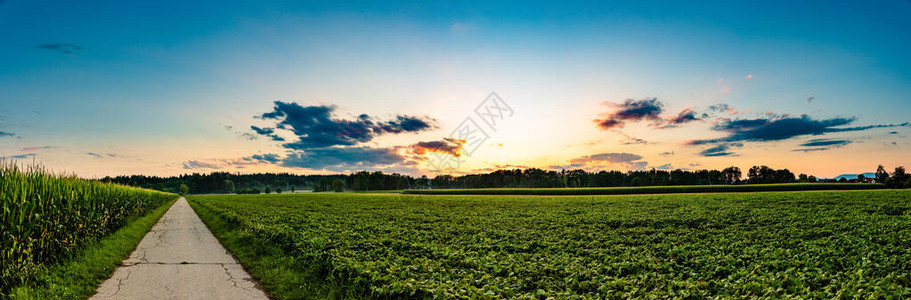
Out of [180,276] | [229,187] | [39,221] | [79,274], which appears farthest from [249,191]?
[180,276]

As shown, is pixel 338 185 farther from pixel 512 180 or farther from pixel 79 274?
pixel 79 274

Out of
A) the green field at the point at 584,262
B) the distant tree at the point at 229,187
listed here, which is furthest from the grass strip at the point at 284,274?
the distant tree at the point at 229,187

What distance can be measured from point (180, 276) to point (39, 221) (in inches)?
165

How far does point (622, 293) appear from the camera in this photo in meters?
8.05

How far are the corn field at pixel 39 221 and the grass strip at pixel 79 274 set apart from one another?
0.92 ft

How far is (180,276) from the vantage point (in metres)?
9.88

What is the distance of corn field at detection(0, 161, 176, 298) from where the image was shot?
8.64m

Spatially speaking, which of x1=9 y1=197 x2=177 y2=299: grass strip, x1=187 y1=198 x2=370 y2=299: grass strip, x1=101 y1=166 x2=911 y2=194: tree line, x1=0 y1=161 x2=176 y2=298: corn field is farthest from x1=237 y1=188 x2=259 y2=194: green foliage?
x1=187 y1=198 x2=370 y2=299: grass strip

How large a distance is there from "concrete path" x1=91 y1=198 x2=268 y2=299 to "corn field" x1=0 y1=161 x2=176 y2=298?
1629 millimetres

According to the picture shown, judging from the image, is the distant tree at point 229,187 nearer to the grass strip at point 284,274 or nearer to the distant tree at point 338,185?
the distant tree at point 338,185

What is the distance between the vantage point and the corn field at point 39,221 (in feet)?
28.3

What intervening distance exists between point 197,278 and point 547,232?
13.2 m

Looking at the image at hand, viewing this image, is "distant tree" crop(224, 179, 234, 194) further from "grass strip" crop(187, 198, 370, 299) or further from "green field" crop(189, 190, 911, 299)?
"grass strip" crop(187, 198, 370, 299)

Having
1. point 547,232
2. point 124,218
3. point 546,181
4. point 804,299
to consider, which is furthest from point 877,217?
point 546,181
